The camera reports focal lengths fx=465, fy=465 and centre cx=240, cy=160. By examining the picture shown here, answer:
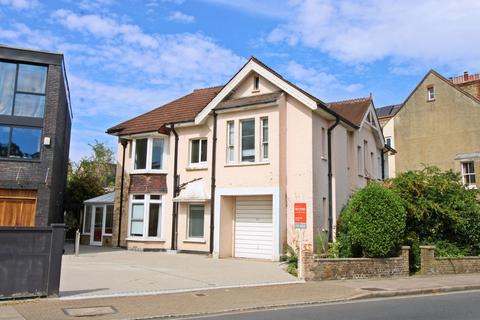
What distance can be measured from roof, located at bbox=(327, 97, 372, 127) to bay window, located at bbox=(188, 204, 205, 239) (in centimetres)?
894

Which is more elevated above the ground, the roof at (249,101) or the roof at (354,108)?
the roof at (354,108)

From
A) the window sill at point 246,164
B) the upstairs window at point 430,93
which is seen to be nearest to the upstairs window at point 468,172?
the upstairs window at point 430,93

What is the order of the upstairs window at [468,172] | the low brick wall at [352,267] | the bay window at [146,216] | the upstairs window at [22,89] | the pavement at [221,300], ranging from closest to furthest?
the pavement at [221,300]
the low brick wall at [352,267]
the upstairs window at [22,89]
the bay window at [146,216]
the upstairs window at [468,172]

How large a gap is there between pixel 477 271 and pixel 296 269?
25.4ft

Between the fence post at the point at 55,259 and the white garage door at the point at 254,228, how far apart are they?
33.6 feet

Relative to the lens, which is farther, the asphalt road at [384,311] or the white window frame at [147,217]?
the white window frame at [147,217]

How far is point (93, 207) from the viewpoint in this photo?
26.0 m

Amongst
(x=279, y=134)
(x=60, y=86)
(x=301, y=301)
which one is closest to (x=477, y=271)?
(x=279, y=134)

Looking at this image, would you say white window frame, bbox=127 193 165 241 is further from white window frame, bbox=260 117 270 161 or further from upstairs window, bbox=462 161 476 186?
upstairs window, bbox=462 161 476 186

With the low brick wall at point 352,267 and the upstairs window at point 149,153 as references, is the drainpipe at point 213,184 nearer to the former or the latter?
the upstairs window at point 149,153

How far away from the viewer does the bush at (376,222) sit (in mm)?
15273

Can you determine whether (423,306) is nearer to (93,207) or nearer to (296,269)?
(296,269)

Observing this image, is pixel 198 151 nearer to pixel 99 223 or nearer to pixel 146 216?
pixel 146 216

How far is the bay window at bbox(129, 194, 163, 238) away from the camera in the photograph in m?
22.2
